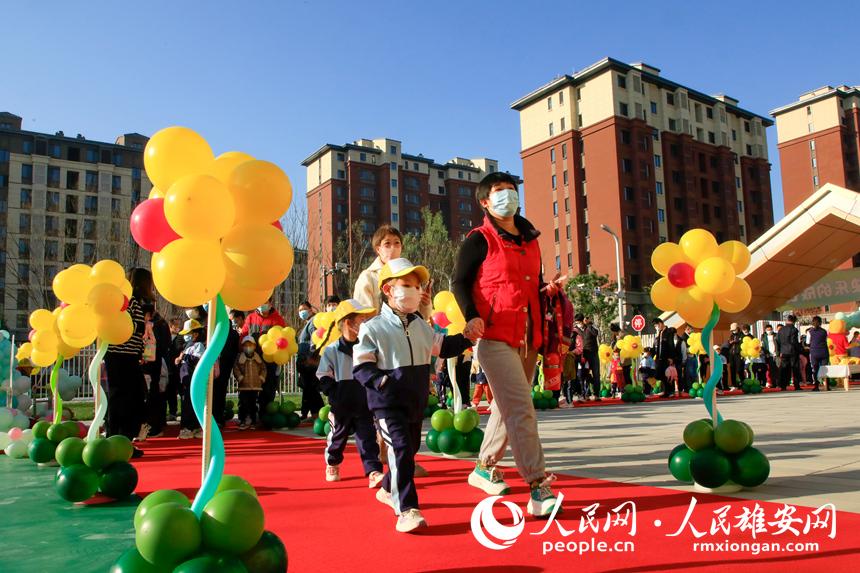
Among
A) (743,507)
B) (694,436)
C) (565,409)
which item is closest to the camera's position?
(743,507)

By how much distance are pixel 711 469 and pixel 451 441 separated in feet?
8.47

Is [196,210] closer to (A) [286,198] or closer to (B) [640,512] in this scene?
(A) [286,198]

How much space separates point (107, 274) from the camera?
618 centimetres

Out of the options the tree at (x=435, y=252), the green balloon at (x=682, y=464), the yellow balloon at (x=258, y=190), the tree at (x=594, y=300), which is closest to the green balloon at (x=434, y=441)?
the green balloon at (x=682, y=464)

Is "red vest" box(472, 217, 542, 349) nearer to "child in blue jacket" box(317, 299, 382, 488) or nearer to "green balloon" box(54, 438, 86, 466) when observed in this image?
"child in blue jacket" box(317, 299, 382, 488)

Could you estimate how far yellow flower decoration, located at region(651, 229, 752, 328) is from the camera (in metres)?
4.84

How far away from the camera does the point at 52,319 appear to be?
7.25 m

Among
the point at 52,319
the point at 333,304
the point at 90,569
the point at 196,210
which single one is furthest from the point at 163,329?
the point at 196,210

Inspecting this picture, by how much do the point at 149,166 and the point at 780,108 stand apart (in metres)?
82.6

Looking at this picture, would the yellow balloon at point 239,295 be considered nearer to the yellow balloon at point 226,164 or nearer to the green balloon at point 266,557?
the yellow balloon at point 226,164

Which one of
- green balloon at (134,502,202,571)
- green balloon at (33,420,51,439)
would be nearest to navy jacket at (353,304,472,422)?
green balloon at (134,502,202,571)

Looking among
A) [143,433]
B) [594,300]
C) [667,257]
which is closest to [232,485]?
[667,257]

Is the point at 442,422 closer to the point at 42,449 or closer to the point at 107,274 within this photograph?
the point at 107,274

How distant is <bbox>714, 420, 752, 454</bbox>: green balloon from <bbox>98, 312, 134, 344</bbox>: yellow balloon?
4798 mm
